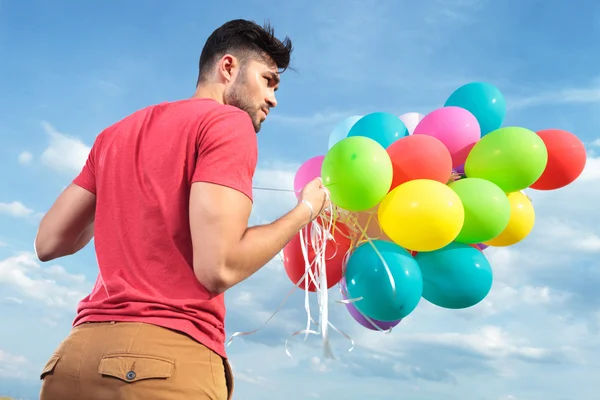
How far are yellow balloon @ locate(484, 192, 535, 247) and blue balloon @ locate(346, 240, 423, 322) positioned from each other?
0.71 m

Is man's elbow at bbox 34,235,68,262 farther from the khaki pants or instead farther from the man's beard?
the man's beard

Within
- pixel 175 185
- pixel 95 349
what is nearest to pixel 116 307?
pixel 95 349

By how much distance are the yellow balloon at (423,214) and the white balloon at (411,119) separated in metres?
0.81

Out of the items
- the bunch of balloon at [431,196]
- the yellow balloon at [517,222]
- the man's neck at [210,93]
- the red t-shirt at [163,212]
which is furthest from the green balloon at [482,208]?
the red t-shirt at [163,212]

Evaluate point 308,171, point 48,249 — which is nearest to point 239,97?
point 48,249

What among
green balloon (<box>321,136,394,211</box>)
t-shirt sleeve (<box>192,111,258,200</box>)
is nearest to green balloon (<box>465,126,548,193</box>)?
green balloon (<box>321,136,394,211</box>)

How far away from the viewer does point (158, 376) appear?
→ 4.80 feet

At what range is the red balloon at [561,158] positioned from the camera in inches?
138

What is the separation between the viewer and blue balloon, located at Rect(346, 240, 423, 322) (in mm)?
2902

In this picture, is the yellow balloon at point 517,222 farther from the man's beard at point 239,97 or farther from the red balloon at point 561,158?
the man's beard at point 239,97

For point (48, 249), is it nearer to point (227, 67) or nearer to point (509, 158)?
point (227, 67)

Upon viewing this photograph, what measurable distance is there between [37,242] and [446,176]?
2040 millimetres

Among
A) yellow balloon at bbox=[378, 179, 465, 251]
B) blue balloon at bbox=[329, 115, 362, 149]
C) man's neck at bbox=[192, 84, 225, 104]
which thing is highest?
blue balloon at bbox=[329, 115, 362, 149]

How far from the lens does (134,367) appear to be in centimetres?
146
